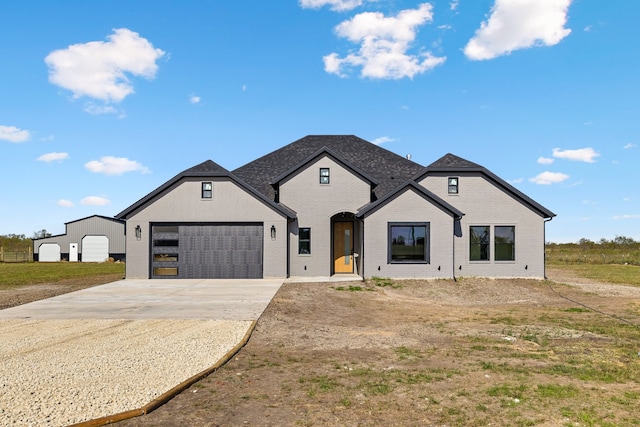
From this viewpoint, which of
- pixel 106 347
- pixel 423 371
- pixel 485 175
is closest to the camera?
pixel 423 371

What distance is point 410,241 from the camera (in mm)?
19906

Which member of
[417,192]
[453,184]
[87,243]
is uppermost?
[453,184]

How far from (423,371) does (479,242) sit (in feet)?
50.4

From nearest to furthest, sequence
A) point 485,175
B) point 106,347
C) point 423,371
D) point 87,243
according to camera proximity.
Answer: point 423,371 < point 106,347 < point 485,175 < point 87,243

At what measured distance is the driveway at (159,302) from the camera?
1159cm

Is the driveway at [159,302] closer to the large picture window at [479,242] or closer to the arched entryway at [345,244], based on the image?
the arched entryway at [345,244]

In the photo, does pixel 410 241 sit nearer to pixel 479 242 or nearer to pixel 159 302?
pixel 479 242

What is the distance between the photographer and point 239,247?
20.5m

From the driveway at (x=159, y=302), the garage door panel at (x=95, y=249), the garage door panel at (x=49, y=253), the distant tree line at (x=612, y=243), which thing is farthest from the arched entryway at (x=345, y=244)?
the distant tree line at (x=612, y=243)

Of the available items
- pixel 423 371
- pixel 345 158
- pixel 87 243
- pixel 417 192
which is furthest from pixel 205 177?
pixel 87 243

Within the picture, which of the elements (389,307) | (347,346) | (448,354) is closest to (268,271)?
(389,307)

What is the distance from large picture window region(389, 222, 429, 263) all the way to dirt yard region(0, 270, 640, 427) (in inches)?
239

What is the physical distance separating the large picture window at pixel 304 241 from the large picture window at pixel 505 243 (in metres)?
9.21

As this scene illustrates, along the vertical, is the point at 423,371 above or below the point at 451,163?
below
